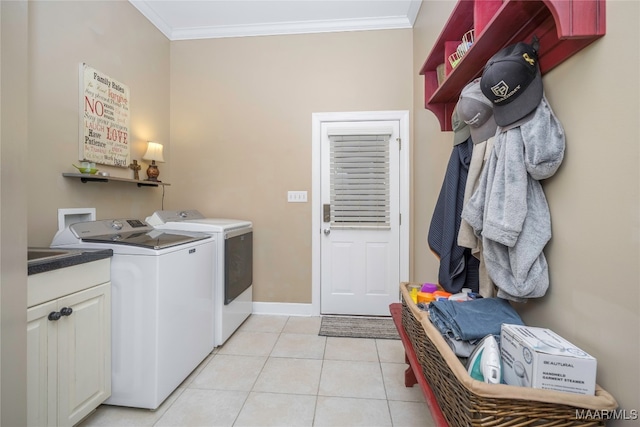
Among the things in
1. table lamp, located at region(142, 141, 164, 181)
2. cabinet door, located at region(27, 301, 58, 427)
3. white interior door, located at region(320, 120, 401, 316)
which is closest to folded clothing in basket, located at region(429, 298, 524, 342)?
cabinet door, located at region(27, 301, 58, 427)

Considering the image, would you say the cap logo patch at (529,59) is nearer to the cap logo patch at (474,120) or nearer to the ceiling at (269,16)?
the cap logo patch at (474,120)

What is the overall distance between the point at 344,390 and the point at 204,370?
3.13ft

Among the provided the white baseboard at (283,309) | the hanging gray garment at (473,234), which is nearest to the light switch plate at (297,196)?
the white baseboard at (283,309)

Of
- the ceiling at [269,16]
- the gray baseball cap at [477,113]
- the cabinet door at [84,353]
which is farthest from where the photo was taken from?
the ceiling at [269,16]

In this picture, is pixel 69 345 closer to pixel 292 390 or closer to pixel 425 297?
pixel 292 390

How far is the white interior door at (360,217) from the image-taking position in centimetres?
269

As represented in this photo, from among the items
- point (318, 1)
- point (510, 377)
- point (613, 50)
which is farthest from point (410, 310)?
point (318, 1)

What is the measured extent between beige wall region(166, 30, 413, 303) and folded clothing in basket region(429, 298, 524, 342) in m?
1.87

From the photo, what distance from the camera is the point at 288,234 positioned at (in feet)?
9.15

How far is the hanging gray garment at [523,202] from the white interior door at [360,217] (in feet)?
5.84

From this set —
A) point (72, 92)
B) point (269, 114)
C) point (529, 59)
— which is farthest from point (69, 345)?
point (269, 114)

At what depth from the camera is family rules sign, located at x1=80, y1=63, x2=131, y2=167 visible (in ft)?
6.18

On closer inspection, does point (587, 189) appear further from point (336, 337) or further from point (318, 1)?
point (318, 1)

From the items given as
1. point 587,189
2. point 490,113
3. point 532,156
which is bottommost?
point 587,189
